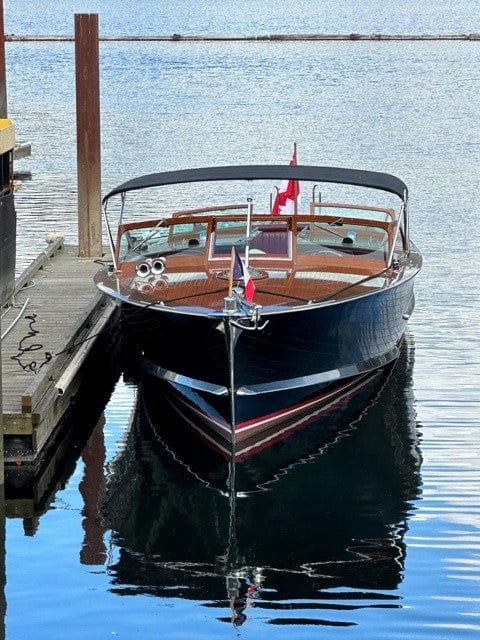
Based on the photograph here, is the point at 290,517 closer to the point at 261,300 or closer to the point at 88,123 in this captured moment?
the point at 261,300

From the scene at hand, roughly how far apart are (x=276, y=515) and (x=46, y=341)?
12.8 ft

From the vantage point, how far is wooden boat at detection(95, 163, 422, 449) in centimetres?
1371

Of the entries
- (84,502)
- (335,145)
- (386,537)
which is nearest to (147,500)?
(84,502)

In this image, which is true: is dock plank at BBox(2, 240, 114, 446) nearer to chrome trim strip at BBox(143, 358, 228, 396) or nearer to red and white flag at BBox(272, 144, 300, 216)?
chrome trim strip at BBox(143, 358, 228, 396)

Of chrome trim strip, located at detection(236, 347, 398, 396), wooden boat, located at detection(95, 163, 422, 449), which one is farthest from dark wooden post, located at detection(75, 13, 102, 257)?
chrome trim strip, located at detection(236, 347, 398, 396)

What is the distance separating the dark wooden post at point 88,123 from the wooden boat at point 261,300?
2.98 m

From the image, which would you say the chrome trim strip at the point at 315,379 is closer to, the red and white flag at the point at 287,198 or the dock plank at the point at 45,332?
the dock plank at the point at 45,332

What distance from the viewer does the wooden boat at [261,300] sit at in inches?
540

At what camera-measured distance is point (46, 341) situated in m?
15.1

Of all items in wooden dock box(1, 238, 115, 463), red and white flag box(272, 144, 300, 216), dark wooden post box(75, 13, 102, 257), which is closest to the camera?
wooden dock box(1, 238, 115, 463)

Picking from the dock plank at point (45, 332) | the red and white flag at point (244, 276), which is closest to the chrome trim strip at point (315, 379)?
the red and white flag at point (244, 276)

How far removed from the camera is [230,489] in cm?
1308

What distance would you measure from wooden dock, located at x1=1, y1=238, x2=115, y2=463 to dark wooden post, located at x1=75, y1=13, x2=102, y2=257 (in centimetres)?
72

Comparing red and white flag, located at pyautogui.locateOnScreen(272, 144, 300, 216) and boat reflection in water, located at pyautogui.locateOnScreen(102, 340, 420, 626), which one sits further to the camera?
red and white flag, located at pyautogui.locateOnScreen(272, 144, 300, 216)
